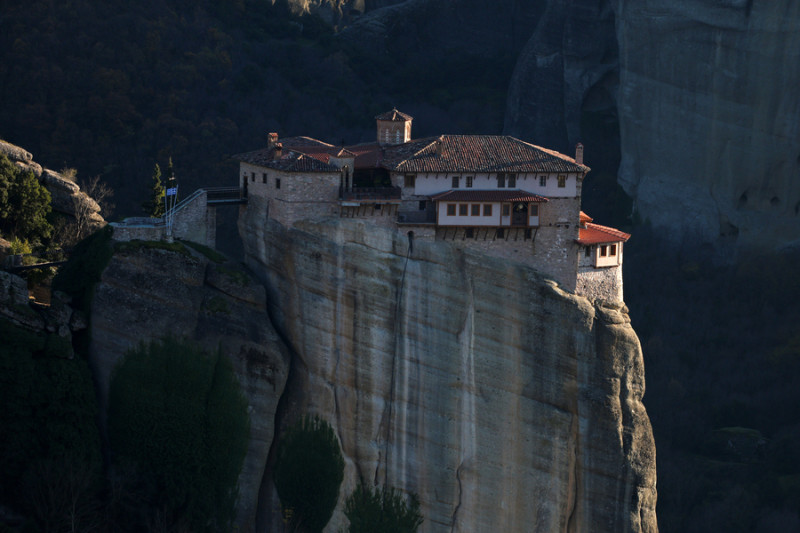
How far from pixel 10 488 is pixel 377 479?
1276 cm

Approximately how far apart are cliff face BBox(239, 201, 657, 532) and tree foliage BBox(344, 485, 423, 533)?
15.6 inches

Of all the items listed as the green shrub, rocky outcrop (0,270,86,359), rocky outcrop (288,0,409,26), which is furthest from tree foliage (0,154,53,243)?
rocky outcrop (288,0,409,26)

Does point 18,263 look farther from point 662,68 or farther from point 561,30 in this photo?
point 561,30

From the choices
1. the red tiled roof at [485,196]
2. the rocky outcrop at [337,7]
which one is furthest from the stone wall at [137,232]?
the rocky outcrop at [337,7]

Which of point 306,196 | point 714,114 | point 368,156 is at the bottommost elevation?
point 306,196

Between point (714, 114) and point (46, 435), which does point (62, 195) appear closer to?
point (46, 435)

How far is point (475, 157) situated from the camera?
62219mm

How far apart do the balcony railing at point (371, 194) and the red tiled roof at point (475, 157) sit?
2.71 ft

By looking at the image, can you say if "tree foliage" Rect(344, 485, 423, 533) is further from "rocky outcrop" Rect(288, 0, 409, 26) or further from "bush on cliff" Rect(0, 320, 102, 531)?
"rocky outcrop" Rect(288, 0, 409, 26)

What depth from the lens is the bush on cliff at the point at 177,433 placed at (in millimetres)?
58562

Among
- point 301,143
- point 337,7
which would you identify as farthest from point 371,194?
point 337,7

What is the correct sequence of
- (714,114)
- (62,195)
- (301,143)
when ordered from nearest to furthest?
(301,143) → (62,195) → (714,114)

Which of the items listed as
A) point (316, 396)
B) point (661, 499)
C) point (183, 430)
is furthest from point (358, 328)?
point (661, 499)

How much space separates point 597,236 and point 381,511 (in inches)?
493
